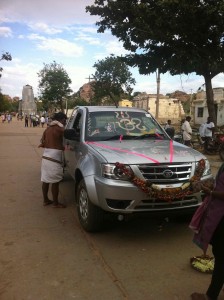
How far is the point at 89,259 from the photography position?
170 inches

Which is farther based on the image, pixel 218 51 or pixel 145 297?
pixel 218 51

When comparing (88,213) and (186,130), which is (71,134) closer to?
(88,213)

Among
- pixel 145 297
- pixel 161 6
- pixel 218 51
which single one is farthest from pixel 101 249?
pixel 218 51

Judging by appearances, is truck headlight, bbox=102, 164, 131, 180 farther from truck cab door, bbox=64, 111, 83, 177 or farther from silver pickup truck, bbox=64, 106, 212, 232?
truck cab door, bbox=64, 111, 83, 177

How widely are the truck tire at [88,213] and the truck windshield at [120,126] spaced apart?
97 cm

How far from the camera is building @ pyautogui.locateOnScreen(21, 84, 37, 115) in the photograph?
310 ft

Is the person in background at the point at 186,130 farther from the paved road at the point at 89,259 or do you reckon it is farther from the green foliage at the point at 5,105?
the green foliage at the point at 5,105

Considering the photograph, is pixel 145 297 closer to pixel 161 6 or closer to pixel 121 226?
pixel 121 226

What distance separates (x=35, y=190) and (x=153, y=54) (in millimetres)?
12466

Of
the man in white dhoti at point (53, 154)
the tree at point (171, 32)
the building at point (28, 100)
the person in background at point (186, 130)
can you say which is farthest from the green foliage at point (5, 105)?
the man in white dhoti at point (53, 154)

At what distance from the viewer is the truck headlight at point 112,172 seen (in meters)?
4.59

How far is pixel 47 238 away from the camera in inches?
199

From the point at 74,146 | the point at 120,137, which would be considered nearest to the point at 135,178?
the point at 120,137

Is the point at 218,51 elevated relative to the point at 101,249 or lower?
elevated
